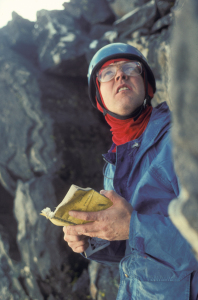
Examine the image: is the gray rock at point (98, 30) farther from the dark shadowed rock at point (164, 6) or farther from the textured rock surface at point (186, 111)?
the textured rock surface at point (186, 111)

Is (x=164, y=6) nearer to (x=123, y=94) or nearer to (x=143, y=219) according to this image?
(x=123, y=94)

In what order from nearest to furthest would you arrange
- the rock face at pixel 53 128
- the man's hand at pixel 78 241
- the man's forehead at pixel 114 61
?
the man's hand at pixel 78 241, the man's forehead at pixel 114 61, the rock face at pixel 53 128

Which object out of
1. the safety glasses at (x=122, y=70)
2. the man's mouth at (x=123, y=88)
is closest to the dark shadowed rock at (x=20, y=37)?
the safety glasses at (x=122, y=70)

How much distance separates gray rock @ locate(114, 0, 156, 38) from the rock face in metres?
0.03

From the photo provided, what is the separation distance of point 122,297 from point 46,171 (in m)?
4.26

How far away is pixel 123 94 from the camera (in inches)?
85.9

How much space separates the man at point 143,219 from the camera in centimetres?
123

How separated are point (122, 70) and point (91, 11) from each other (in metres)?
6.80

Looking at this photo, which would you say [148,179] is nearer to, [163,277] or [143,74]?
[163,277]

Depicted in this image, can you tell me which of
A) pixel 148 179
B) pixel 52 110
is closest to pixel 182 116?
pixel 148 179

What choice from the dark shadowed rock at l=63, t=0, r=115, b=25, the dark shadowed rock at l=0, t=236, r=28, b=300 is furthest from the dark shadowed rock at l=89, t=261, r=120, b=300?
the dark shadowed rock at l=63, t=0, r=115, b=25

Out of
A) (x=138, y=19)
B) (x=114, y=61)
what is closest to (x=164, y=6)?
(x=138, y=19)

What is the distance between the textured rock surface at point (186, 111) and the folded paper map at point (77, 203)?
77 cm

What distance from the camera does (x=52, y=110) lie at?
6.13 m
